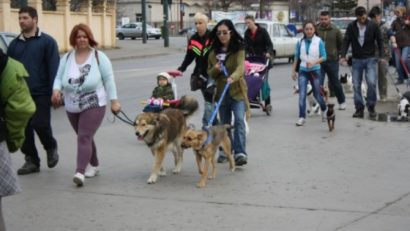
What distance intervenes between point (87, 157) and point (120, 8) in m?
96.8

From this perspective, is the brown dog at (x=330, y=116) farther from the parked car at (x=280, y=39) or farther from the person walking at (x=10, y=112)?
the parked car at (x=280, y=39)

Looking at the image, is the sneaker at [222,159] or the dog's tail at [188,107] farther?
the sneaker at [222,159]

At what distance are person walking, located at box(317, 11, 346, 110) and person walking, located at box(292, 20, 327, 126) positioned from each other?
149 centimetres

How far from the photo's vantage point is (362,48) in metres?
12.7

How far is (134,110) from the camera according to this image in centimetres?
1433

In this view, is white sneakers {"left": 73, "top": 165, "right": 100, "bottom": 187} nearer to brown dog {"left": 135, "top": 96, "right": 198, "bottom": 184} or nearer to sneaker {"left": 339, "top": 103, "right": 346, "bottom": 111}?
brown dog {"left": 135, "top": 96, "right": 198, "bottom": 184}

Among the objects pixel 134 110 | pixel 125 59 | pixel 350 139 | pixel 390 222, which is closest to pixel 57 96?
pixel 390 222

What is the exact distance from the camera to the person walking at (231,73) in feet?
27.7

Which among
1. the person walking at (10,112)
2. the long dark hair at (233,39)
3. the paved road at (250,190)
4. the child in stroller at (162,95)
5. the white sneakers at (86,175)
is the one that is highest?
the long dark hair at (233,39)

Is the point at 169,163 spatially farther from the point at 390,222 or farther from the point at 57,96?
the point at 390,222

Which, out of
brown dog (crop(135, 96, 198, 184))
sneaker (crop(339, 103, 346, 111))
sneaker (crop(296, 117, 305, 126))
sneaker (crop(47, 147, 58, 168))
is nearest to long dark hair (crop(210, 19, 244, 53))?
brown dog (crop(135, 96, 198, 184))

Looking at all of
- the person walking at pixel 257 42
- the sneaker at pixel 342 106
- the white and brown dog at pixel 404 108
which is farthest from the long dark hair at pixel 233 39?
the sneaker at pixel 342 106

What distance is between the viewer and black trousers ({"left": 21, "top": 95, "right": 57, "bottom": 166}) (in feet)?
27.4

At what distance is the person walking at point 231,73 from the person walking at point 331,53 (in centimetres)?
535
